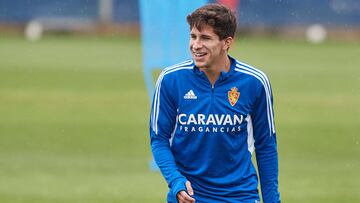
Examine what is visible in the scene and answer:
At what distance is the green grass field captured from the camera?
12609 millimetres

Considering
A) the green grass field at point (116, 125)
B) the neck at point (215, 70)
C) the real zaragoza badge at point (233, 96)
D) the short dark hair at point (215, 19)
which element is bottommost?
the green grass field at point (116, 125)

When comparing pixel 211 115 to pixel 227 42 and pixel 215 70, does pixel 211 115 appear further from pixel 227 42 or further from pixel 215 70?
pixel 227 42

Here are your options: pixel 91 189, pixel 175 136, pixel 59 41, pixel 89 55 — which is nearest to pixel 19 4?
pixel 59 41

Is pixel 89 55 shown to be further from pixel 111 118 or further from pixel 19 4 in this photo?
pixel 111 118

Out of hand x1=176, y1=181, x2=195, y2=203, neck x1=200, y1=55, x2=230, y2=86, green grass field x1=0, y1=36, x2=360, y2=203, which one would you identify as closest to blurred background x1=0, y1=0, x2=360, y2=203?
green grass field x1=0, y1=36, x2=360, y2=203

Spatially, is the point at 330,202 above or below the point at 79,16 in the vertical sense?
below

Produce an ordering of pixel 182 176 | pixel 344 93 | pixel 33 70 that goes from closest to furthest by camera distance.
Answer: pixel 182 176 < pixel 344 93 < pixel 33 70

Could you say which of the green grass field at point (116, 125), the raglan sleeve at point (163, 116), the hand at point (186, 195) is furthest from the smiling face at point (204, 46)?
the green grass field at point (116, 125)

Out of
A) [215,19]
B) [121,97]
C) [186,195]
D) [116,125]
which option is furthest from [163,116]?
[121,97]

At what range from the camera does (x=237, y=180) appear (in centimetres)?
664

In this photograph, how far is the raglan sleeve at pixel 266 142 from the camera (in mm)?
6695

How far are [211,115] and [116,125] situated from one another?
1224 centimetres

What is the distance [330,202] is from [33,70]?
61.7ft

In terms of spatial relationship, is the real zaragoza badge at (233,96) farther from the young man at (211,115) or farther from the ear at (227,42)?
the ear at (227,42)
